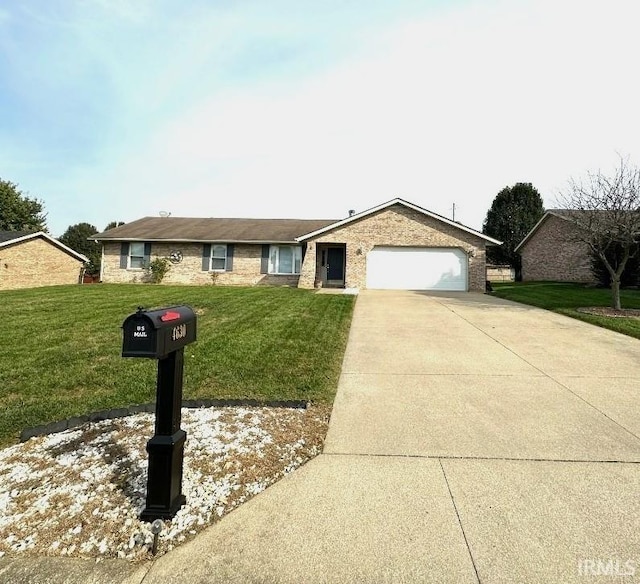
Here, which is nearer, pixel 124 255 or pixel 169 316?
pixel 169 316

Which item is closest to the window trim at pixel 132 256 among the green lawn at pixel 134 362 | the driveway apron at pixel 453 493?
the green lawn at pixel 134 362

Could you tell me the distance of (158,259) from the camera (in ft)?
69.4

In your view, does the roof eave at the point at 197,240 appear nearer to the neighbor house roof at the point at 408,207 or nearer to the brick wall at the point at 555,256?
the neighbor house roof at the point at 408,207

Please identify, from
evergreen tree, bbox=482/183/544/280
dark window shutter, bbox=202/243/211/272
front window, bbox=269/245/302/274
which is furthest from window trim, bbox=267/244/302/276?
evergreen tree, bbox=482/183/544/280

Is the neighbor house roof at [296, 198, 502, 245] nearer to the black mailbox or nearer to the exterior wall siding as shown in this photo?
the exterior wall siding

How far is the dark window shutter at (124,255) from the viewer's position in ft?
70.6

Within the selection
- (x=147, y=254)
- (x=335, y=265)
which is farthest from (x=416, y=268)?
(x=147, y=254)

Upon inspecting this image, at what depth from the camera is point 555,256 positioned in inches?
A: 1022

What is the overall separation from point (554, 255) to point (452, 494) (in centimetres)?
2832

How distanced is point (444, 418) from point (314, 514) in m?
2.02

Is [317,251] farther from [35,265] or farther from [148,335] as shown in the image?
[148,335]

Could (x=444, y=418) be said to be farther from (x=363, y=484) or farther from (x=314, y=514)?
(x=314, y=514)

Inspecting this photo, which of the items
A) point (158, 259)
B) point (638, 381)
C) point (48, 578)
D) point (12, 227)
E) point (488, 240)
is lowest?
point (48, 578)

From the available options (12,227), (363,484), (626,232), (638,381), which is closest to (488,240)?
(626,232)
